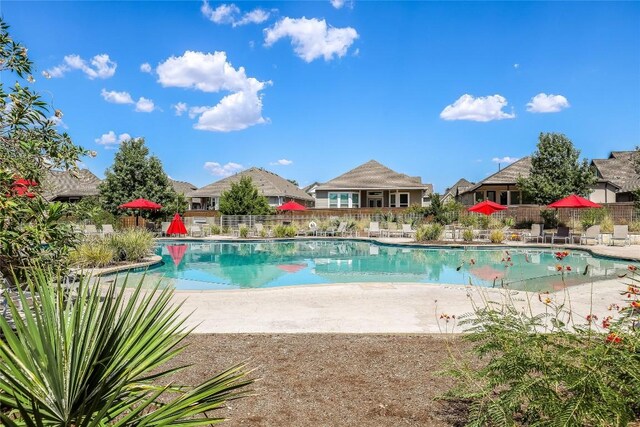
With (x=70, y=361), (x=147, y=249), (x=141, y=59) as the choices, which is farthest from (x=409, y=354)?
(x=141, y=59)

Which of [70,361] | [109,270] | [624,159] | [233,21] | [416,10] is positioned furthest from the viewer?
[624,159]

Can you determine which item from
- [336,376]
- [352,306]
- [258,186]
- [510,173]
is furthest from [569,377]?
[258,186]

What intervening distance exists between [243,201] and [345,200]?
538 inches

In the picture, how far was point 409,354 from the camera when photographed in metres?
4.99

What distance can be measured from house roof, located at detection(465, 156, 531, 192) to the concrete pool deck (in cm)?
3249

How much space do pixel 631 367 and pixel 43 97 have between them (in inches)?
245

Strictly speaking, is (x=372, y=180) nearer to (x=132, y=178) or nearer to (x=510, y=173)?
(x=510, y=173)

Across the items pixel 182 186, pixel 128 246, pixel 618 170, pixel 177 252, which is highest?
pixel 182 186

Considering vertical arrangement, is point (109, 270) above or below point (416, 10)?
below

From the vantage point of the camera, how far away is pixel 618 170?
137 feet

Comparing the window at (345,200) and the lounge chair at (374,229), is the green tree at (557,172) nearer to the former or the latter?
the lounge chair at (374,229)

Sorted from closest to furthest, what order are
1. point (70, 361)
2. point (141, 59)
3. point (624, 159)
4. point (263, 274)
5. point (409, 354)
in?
point (70, 361) < point (409, 354) < point (263, 274) < point (141, 59) < point (624, 159)

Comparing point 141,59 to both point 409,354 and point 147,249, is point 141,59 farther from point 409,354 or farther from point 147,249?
point 409,354

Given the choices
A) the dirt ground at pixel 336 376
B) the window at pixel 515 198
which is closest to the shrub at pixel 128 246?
the dirt ground at pixel 336 376
